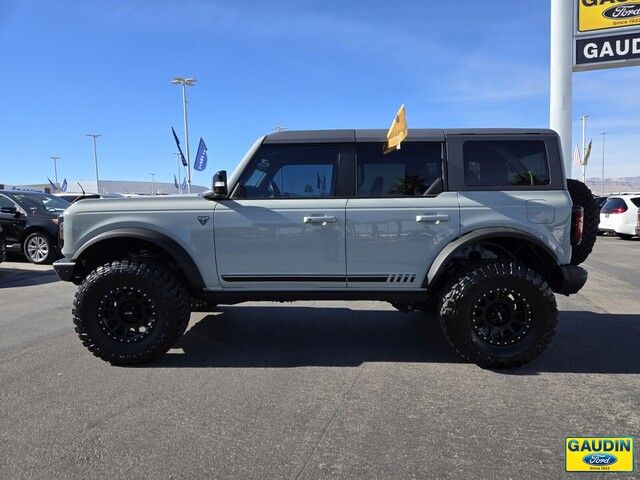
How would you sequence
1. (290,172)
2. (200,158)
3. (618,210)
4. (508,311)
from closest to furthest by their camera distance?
1. (508,311)
2. (290,172)
3. (618,210)
4. (200,158)

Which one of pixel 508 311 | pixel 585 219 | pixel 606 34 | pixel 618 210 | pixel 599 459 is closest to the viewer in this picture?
pixel 599 459

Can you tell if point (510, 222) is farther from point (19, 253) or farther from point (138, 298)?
point (19, 253)

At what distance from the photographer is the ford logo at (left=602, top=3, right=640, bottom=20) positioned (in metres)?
14.6

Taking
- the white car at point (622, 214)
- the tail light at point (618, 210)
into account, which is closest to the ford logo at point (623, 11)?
the white car at point (622, 214)

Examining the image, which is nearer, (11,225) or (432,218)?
(432,218)

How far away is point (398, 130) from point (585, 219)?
2.01 metres

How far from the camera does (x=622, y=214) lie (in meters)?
15.3

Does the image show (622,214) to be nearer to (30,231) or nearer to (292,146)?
(292,146)

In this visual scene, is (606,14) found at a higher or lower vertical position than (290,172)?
higher

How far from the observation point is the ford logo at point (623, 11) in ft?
47.9

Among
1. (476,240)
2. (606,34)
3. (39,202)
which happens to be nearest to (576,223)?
(476,240)

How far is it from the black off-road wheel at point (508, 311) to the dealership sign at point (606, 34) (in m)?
14.8

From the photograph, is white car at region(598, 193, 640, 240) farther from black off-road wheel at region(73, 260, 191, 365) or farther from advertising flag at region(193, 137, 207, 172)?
advertising flag at region(193, 137, 207, 172)

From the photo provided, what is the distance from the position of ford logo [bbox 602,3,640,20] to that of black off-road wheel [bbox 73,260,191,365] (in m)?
16.8
